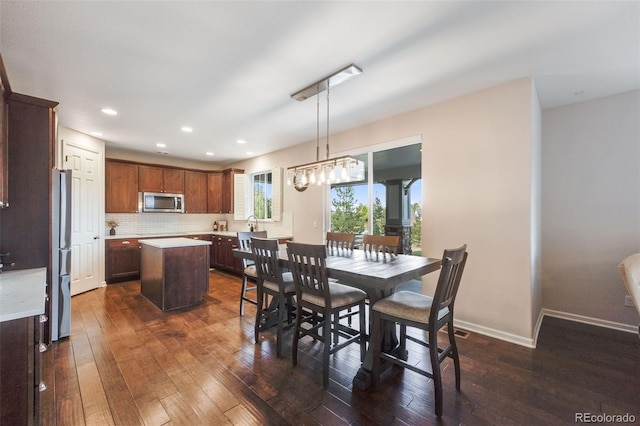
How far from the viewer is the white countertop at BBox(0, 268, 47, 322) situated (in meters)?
1.16

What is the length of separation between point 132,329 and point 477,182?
415 cm

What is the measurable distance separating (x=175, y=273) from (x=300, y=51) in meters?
3.12

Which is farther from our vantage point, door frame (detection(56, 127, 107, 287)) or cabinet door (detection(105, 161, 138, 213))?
cabinet door (detection(105, 161, 138, 213))

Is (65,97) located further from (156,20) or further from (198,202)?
(198,202)

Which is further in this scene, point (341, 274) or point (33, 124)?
point (33, 124)

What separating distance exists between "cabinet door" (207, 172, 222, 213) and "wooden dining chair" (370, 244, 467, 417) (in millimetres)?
5519

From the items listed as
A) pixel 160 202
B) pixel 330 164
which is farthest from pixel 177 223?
pixel 330 164

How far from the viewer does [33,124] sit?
7.86 ft

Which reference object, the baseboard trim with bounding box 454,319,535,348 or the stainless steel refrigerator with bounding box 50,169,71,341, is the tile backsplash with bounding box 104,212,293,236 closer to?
the stainless steel refrigerator with bounding box 50,169,71,341

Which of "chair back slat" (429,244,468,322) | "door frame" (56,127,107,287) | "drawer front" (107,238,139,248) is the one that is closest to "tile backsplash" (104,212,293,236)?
"drawer front" (107,238,139,248)

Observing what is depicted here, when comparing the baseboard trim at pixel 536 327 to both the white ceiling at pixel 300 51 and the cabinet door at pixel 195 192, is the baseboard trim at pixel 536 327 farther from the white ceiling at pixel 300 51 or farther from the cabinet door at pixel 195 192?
the cabinet door at pixel 195 192

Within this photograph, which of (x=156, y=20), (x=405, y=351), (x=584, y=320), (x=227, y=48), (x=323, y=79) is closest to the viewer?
(x=156, y=20)

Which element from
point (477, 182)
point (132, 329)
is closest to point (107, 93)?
point (132, 329)

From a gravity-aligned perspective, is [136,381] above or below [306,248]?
below
